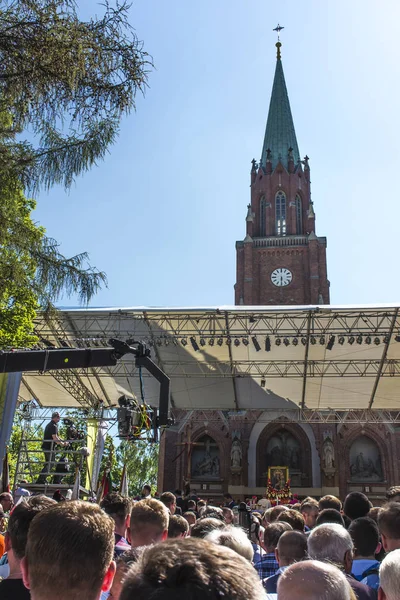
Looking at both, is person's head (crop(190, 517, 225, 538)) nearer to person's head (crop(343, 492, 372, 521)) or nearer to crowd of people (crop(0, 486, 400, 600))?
crowd of people (crop(0, 486, 400, 600))

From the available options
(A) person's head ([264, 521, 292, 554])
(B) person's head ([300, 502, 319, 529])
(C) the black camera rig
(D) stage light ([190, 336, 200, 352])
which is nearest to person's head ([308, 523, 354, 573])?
(A) person's head ([264, 521, 292, 554])

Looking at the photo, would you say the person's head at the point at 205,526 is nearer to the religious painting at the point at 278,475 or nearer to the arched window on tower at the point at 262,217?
the religious painting at the point at 278,475

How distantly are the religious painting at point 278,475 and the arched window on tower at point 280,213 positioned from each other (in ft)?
60.9

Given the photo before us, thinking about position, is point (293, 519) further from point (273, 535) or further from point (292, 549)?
point (292, 549)

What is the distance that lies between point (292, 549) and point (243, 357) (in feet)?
58.1

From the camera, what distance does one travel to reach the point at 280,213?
1651 inches

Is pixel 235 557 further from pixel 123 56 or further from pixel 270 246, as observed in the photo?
pixel 270 246

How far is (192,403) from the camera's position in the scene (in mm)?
23750

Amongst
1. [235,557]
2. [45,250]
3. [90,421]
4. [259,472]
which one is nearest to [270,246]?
[259,472]

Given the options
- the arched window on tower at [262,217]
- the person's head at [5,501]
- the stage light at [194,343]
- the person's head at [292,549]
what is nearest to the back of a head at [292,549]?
the person's head at [292,549]

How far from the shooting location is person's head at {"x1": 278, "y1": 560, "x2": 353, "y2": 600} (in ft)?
6.20

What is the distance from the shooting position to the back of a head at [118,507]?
4273 millimetres

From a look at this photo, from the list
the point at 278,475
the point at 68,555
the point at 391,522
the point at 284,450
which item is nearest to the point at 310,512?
the point at 391,522

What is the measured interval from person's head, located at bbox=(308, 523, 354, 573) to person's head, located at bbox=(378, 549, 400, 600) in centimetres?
117
